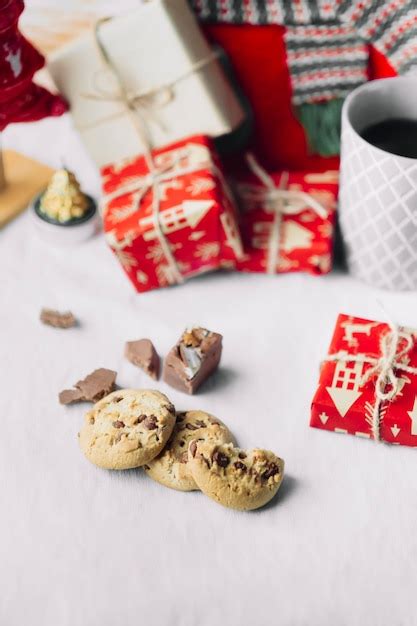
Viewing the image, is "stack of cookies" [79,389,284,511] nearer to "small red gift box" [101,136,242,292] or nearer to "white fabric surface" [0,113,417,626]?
"white fabric surface" [0,113,417,626]

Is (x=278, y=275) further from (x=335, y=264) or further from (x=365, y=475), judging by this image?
(x=365, y=475)

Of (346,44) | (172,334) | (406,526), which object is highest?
(346,44)

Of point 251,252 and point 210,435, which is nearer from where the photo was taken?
point 210,435

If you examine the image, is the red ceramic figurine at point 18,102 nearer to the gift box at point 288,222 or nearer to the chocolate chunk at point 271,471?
the gift box at point 288,222

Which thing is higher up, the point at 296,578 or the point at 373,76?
the point at 373,76

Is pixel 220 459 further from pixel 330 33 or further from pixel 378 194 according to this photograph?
pixel 330 33

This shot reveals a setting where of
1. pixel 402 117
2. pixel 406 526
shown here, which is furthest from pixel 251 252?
pixel 406 526

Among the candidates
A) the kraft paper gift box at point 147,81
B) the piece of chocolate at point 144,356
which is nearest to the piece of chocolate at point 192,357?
the piece of chocolate at point 144,356
